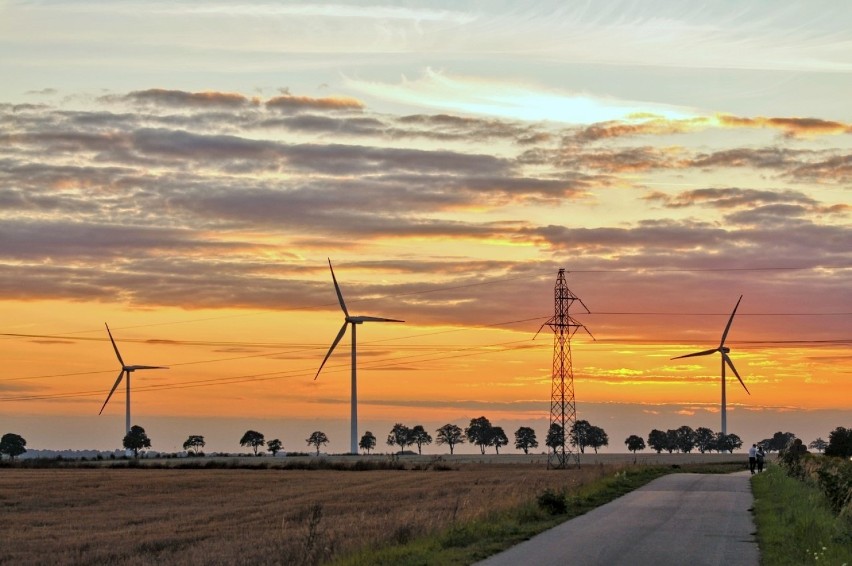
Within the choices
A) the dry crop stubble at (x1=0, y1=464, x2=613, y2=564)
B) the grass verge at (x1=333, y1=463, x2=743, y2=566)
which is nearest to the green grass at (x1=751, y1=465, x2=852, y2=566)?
the grass verge at (x1=333, y1=463, x2=743, y2=566)

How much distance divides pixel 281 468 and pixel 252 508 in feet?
215

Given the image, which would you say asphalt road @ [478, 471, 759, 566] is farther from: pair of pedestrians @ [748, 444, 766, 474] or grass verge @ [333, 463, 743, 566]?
pair of pedestrians @ [748, 444, 766, 474]

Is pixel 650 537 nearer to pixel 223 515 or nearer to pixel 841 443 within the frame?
pixel 223 515

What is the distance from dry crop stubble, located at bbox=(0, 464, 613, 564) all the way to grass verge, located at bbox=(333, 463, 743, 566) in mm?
1092

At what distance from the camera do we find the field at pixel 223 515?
111ft

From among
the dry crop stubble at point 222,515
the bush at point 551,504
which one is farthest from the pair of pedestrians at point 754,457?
the bush at point 551,504

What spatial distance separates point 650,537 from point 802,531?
388 centimetres

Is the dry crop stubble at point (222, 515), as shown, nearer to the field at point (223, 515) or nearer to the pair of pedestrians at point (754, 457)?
the field at point (223, 515)

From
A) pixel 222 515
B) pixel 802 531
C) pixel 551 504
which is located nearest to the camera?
pixel 802 531

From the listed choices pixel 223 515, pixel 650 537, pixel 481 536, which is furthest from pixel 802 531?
pixel 223 515

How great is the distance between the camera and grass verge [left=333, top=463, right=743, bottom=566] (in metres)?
25.3

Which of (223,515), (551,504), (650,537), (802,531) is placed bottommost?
(223,515)

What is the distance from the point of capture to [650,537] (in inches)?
1184

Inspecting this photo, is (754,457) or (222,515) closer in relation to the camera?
(222,515)
